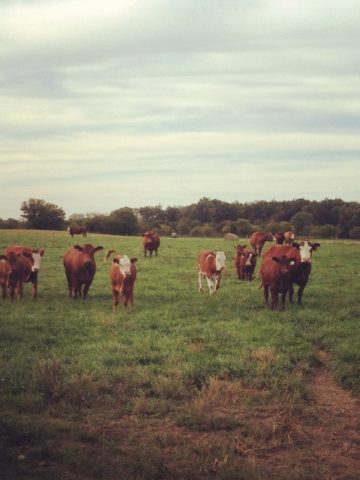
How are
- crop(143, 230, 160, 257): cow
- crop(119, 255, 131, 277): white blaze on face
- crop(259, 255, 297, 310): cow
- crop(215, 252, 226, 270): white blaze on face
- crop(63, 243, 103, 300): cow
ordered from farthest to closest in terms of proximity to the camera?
crop(143, 230, 160, 257): cow, crop(215, 252, 226, 270): white blaze on face, crop(63, 243, 103, 300): cow, crop(119, 255, 131, 277): white blaze on face, crop(259, 255, 297, 310): cow

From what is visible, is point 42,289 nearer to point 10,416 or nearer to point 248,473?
point 10,416

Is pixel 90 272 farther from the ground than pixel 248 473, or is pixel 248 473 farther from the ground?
pixel 90 272

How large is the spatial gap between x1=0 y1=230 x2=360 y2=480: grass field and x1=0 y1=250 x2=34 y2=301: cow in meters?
1.31

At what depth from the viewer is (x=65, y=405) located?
25.4ft

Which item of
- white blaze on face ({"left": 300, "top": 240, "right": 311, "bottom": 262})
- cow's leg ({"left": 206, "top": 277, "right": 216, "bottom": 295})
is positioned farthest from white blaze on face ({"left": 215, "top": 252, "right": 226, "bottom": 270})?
white blaze on face ({"left": 300, "top": 240, "right": 311, "bottom": 262})

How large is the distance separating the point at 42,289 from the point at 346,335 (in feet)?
36.3

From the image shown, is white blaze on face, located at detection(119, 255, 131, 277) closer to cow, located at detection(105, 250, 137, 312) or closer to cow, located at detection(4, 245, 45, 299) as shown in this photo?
cow, located at detection(105, 250, 137, 312)

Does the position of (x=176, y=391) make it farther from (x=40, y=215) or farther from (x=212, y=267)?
(x=40, y=215)

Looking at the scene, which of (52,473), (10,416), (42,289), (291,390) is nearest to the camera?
(52,473)

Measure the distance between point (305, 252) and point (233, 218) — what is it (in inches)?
3746

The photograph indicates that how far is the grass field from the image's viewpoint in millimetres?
6191

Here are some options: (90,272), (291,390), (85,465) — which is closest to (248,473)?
(85,465)

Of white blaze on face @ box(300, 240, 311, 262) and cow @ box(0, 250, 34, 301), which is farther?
white blaze on face @ box(300, 240, 311, 262)

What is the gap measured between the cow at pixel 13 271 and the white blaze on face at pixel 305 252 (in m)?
8.33
